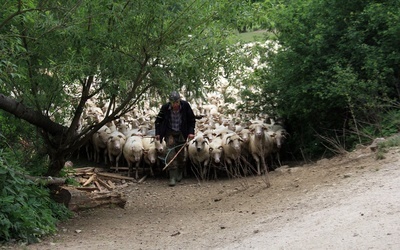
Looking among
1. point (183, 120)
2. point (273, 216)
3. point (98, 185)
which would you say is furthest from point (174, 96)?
point (273, 216)

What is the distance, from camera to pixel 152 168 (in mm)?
15453

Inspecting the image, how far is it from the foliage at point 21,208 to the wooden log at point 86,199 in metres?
0.93

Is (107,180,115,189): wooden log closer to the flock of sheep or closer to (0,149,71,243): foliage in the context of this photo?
the flock of sheep

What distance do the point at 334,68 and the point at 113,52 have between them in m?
4.99

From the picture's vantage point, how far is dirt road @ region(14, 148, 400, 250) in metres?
6.96

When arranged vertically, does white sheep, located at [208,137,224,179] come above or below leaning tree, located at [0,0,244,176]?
below

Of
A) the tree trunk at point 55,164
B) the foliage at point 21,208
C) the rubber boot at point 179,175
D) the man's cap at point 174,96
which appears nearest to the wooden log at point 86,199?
the tree trunk at point 55,164

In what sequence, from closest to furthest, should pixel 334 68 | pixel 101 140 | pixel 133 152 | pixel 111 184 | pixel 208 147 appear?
pixel 334 68
pixel 111 184
pixel 208 147
pixel 133 152
pixel 101 140

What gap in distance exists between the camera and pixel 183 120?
43.1 feet

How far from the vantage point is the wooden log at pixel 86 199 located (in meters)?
10.9

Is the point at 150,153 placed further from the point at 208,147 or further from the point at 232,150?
the point at 232,150

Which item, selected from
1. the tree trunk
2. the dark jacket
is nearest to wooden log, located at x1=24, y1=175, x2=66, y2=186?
the tree trunk

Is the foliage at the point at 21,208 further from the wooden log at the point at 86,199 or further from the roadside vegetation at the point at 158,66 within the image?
the wooden log at the point at 86,199

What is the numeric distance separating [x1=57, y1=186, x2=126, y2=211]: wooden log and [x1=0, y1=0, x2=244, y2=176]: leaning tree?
1.29 metres
